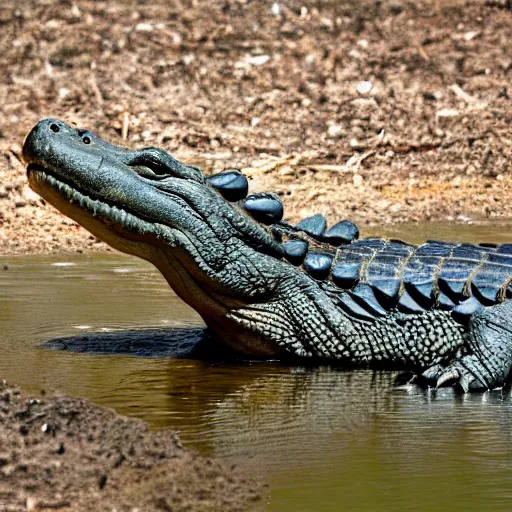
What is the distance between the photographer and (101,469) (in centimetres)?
417

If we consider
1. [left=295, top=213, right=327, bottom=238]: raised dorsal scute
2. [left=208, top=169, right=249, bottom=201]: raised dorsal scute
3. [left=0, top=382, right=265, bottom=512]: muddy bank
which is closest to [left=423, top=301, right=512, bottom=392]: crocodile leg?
[left=295, top=213, right=327, bottom=238]: raised dorsal scute

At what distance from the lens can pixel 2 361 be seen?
20.0 ft

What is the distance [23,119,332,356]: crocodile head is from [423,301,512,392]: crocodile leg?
842 mm

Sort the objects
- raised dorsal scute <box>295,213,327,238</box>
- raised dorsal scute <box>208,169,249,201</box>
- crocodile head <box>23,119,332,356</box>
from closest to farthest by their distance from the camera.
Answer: crocodile head <box>23,119,332,356</box> < raised dorsal scute <box>208,169,249,201</box> < raised dorsal scute <box>295,213,327,238</box>

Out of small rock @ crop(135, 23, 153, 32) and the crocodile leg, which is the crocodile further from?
small rock @ crop(135, 23, 153, 32)

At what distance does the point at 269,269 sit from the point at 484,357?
1190mm

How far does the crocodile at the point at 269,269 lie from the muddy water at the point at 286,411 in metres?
0.20

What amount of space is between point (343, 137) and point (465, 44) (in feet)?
8.93

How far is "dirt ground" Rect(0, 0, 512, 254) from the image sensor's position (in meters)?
11.1

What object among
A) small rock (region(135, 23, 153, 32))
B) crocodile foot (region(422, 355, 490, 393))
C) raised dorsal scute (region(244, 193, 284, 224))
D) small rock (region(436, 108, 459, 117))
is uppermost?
small rock (region(135, 23, 153, 32))

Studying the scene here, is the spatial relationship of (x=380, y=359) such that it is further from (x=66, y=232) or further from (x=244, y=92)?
(x=244, y=92)

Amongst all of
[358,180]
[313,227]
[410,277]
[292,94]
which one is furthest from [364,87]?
[410,277]

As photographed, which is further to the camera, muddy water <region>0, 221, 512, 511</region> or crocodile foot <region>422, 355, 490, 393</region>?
crocodile foot <region>422, 355, 490, 393</region>

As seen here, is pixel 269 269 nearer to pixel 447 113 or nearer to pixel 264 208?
pixel 264 208
